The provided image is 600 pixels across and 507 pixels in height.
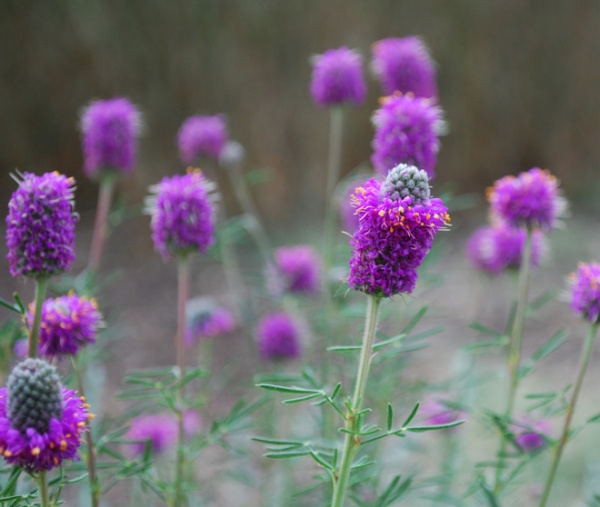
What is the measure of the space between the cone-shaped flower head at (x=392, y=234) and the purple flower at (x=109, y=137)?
1141mm

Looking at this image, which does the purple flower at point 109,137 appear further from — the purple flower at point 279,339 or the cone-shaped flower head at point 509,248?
the cone-shaped flower head at point 509,248

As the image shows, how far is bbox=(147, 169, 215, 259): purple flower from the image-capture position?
1660mm

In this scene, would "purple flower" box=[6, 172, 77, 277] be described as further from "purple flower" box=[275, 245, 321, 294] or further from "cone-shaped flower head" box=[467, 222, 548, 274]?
"cone-shaped flower head" box=[467, 222, 548, 274]

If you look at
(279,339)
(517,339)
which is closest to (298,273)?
(279,339)

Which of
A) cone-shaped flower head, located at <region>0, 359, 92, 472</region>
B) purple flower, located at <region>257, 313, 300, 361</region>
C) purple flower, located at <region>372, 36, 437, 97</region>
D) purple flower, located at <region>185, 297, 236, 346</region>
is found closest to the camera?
cone-shaped flower head, located at <region>0, 359, 92, 472</region>

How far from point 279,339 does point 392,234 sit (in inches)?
51.8

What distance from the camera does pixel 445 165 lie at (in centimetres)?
700

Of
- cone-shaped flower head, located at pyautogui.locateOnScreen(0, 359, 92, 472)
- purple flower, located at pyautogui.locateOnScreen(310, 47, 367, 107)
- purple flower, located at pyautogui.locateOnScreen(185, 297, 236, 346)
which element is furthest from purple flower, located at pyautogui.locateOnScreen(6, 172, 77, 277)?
purple flower, located at pyautogui.locateOnScreen(185, 297, 236, 346)

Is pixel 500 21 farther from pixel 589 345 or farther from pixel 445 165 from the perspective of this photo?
pixel 589 345

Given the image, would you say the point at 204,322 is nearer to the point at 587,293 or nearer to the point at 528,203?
the point at 528,203

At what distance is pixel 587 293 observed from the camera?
1.60 m

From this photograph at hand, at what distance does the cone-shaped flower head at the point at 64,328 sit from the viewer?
1487 millimetres

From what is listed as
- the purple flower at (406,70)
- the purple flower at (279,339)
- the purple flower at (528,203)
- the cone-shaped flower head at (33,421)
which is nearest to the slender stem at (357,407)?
the cone-shaped flower head at (33,421)

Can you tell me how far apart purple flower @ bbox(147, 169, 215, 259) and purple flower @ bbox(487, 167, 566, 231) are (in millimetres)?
729
